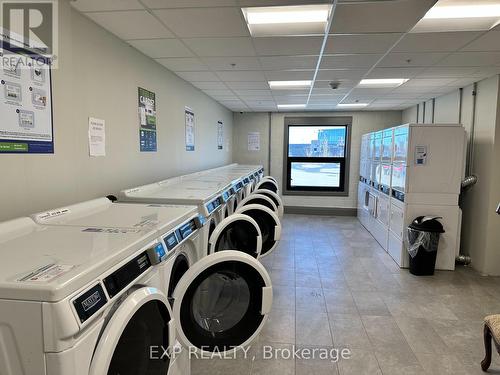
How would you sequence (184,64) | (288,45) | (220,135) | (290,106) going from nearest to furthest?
(288,45) → (184,64) → (220,135) → (290,106)

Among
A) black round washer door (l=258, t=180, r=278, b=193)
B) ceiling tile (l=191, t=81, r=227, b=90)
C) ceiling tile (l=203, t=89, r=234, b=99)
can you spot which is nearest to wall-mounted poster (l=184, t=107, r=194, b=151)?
ceiling tile (l=191, t=81, r=227, b=90)

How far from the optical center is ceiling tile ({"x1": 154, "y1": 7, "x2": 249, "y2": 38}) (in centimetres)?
212

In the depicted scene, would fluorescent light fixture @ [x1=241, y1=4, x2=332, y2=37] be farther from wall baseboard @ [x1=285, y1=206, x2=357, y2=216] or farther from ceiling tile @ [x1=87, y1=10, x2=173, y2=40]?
wall baseboard @ [x1=285, y1=206, x2=357, y2=216]

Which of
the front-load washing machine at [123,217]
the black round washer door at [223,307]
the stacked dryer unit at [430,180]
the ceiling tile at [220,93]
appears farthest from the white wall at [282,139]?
the black round washer door at [223,307]

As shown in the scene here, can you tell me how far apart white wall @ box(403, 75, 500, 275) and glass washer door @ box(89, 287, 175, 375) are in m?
4.08

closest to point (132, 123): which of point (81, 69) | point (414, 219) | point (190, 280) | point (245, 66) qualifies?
point (81, 69)

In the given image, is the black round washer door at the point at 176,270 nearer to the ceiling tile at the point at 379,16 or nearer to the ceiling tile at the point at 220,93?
the ceiling tile at the point at 379,16

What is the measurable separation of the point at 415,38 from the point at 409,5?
69 cm

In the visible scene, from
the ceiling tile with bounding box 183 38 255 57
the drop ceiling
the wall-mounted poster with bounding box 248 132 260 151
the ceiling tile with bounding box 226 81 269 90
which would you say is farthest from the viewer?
the wall-mounted poster with bounding box 248 132 260 151

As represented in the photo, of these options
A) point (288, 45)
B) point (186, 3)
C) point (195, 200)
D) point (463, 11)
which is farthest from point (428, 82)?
point (195, 200)

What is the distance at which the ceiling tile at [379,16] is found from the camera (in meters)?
2.01

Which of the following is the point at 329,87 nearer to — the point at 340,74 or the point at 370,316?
the point at 340,74

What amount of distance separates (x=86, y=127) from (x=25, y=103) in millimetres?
524

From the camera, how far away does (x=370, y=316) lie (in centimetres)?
293
